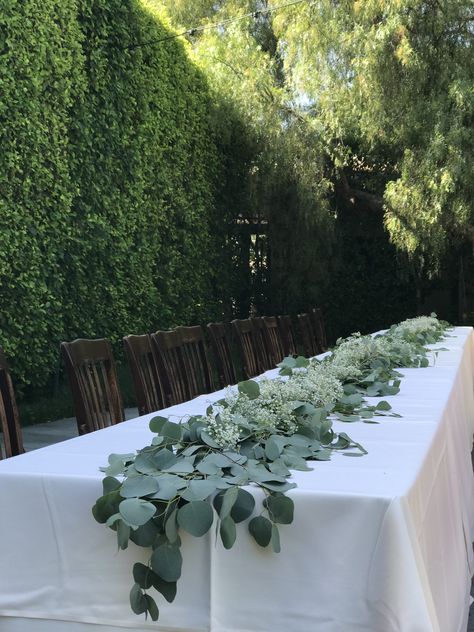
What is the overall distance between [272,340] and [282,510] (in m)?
4.89

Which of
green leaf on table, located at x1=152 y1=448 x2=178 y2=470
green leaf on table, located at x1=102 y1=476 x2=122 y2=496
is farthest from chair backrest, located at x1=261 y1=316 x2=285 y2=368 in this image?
green leaf on table, located at x1=102 y1=476 x2=122 y2=496

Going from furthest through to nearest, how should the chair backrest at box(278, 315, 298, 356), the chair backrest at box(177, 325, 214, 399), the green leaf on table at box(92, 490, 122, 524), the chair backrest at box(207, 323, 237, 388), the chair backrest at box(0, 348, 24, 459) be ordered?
the chair backrest at box(278, 315, 298, 356)
the chair backrest at box(207, 323, 237, 388)
the chair backrest at box(177, 325, 214, 399)
the chair backrest at box(0, 348, 24, 459)
the green leaf on table at box(92, 490, 122, 524)

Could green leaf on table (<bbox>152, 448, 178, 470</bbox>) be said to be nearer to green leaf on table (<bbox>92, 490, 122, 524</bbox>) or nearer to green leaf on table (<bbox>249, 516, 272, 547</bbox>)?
green leaf on table (<bbox>92, 490, 122, 524</bbox>)

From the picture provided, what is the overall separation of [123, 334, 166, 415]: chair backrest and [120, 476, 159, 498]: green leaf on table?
1.95 meters

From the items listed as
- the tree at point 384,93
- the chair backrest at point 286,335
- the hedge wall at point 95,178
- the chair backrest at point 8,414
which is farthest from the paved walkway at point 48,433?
the tree at point 384,93

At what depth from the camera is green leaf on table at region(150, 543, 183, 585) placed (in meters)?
1.53

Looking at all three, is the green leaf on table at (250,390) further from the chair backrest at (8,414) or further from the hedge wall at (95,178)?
the hedge wall at (95,178)

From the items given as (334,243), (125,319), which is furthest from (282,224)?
(125,319)

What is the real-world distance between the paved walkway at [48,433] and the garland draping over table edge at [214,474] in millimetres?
3640

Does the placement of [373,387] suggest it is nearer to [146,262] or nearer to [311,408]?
[311,408]

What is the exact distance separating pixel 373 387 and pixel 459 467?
1.44 feet

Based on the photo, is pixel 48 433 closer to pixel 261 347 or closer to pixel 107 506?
pixel 261 347

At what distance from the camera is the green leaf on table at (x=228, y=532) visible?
1.50 m

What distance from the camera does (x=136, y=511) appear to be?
1.52 metres
